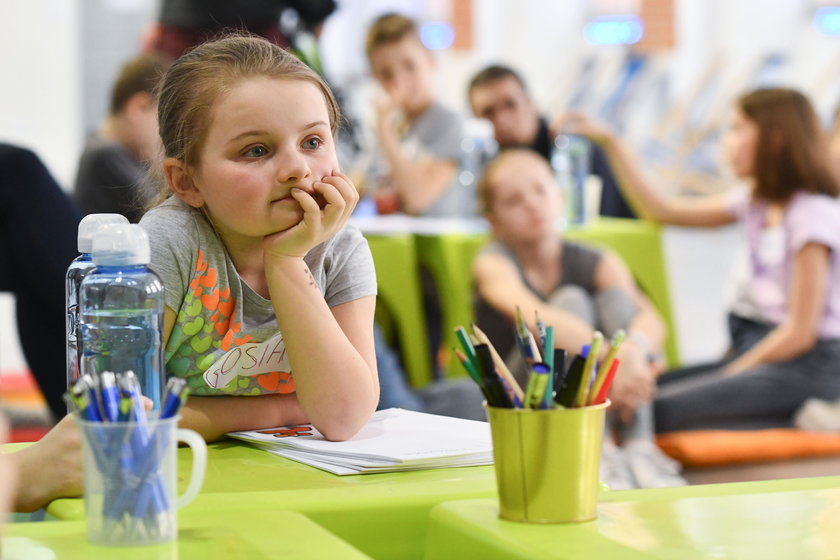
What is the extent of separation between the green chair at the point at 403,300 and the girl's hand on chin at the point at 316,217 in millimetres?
1909

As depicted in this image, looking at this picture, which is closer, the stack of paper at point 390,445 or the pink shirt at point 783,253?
the stack of paper at point 390,445

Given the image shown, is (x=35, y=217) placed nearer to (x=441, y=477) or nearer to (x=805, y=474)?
(x=441, y=477)

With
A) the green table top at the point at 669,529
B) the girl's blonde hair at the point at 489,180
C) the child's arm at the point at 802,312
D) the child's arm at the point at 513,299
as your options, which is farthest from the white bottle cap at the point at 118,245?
the child's arm at the point at 802,312

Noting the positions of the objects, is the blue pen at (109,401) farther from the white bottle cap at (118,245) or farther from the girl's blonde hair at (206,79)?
A: the girl's blonde hair at (206,79)

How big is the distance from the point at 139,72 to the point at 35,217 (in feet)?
4.20

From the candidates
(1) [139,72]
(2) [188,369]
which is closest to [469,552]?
(2) [188,369]

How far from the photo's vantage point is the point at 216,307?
1124 mm

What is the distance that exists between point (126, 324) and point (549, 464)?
467 mm

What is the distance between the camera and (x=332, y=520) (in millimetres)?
860

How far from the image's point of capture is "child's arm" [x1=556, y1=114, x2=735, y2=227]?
3.43m

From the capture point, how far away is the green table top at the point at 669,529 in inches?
28.2

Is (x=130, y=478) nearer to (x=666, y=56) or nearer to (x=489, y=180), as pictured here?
(x=489, y=180)

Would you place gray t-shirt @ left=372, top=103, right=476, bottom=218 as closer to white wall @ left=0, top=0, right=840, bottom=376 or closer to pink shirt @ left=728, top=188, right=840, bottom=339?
pink shirt @ left=728, top=188, right=840, bottom=339

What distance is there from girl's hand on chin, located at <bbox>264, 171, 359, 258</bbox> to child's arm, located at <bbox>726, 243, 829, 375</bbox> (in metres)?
2.03
